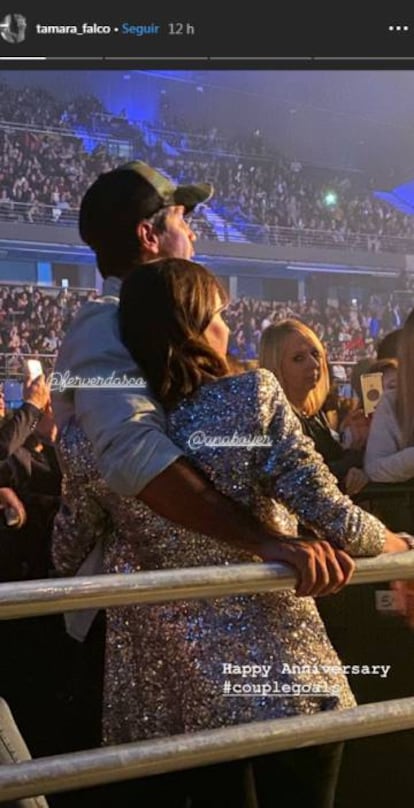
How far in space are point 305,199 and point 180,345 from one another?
0.38m

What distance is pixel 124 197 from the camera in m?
1.36

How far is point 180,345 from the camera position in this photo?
1196 mm

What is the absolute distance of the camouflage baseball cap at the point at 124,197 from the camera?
1.35 metres

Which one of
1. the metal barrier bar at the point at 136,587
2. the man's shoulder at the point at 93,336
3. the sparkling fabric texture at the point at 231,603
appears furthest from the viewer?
the man's shoulder at the point at 93,336

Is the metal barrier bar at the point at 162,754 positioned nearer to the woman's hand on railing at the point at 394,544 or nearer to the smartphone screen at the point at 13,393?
the woman's hand on railing at the point at 394,544

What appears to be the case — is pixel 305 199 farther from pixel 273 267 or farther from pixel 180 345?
pixel 180 345

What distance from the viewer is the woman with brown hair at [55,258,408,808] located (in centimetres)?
115

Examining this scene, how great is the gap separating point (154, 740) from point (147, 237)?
0.75m

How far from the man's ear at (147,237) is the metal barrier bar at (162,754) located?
73cm

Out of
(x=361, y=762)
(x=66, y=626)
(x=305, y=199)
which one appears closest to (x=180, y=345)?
(x=305, y=199)

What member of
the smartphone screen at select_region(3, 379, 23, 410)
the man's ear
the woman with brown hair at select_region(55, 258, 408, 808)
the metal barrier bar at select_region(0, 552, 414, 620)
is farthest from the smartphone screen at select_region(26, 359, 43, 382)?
the metal barrier bar at select_region(0, 552, 414, 620)
